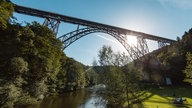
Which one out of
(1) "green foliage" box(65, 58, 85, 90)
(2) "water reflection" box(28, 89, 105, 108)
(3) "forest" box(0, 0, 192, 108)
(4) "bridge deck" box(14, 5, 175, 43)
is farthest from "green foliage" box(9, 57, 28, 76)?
(1) "green foliage" box(65, 58, 85, 90)

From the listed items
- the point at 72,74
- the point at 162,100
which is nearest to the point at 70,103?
the point at 162,100

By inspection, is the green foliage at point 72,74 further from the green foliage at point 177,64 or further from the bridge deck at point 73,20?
the green foliage at point 177,64

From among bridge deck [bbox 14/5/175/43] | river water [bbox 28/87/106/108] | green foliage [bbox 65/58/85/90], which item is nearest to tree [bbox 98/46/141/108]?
river water [bbox 28/87/106/108]

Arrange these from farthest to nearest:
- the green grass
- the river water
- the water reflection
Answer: the water reflection
the green grass
the river water

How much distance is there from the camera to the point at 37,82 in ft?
84.1

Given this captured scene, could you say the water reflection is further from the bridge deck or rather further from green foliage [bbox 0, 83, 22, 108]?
the bridge deck

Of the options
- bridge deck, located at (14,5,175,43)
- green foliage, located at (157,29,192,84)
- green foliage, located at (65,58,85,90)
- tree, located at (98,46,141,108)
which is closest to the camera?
tree, located at (98,46,141,108)

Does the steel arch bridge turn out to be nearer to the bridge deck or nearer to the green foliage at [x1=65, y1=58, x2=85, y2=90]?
the bridge deck

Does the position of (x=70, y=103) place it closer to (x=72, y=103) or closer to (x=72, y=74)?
(x=72, y=103)

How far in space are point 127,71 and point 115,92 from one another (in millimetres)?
2284

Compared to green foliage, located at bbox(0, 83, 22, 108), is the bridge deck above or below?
above

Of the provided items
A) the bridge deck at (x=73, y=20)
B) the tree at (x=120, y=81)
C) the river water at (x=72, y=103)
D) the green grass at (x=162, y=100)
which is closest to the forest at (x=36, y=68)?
the tree at (x=120, y=81)

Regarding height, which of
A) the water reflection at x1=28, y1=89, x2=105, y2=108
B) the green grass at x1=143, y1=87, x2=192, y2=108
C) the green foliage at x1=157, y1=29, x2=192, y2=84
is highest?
the green foliage at x1=157, y1=29, x2=192, y2=84

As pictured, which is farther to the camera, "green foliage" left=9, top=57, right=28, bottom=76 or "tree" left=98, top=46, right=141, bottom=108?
"green foliage" left=9, top=57, right=28, bottom=76
